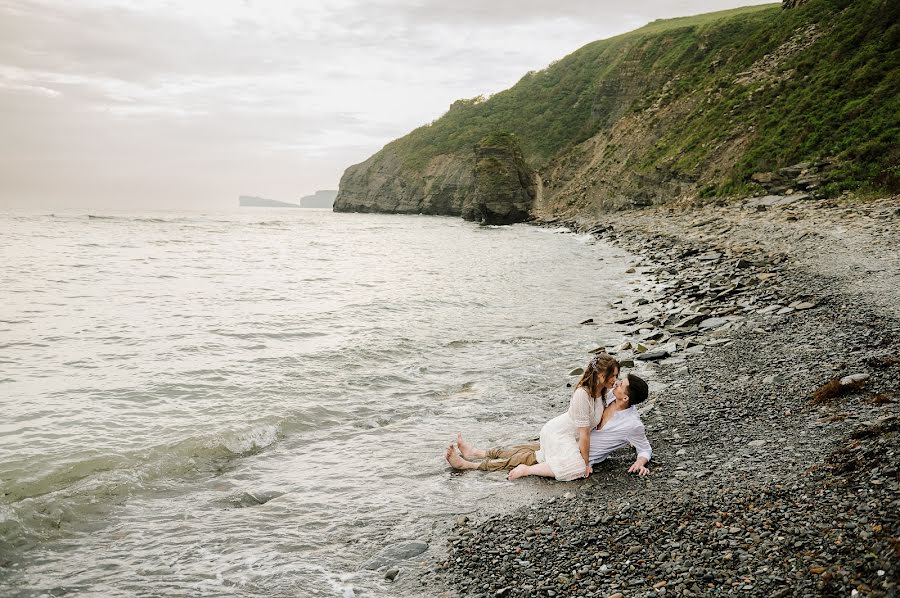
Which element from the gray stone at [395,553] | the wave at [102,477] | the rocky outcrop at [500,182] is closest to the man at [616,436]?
the gray stone at [395,553]

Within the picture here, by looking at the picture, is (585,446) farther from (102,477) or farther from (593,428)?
(102,477)

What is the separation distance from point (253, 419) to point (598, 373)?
20.9ft

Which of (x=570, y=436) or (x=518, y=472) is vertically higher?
(x=570, y=436)

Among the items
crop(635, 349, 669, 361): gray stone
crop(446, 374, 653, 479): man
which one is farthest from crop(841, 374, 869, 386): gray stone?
crop(635, 349, 669, 361): gray stone

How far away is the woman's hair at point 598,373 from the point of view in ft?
23.4

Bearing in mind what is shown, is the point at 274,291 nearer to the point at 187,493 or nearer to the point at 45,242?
the point at 187,493

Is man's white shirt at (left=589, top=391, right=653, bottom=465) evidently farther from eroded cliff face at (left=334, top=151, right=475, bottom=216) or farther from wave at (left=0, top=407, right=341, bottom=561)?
eroded cliff face at (left=334, top=151, right=475, bottom=216)

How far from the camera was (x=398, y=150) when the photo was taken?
142 meters

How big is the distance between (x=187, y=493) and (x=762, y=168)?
40466 millimetres

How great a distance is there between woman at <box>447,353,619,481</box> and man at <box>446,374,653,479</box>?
96 mm

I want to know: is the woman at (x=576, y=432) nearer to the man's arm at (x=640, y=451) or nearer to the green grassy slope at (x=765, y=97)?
the man's arm at (x=640, y=451)

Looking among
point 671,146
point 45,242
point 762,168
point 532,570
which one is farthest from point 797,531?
point 671,146

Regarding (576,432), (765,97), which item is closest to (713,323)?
(576,432)

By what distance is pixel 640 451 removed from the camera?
Result: 696 centimetres
